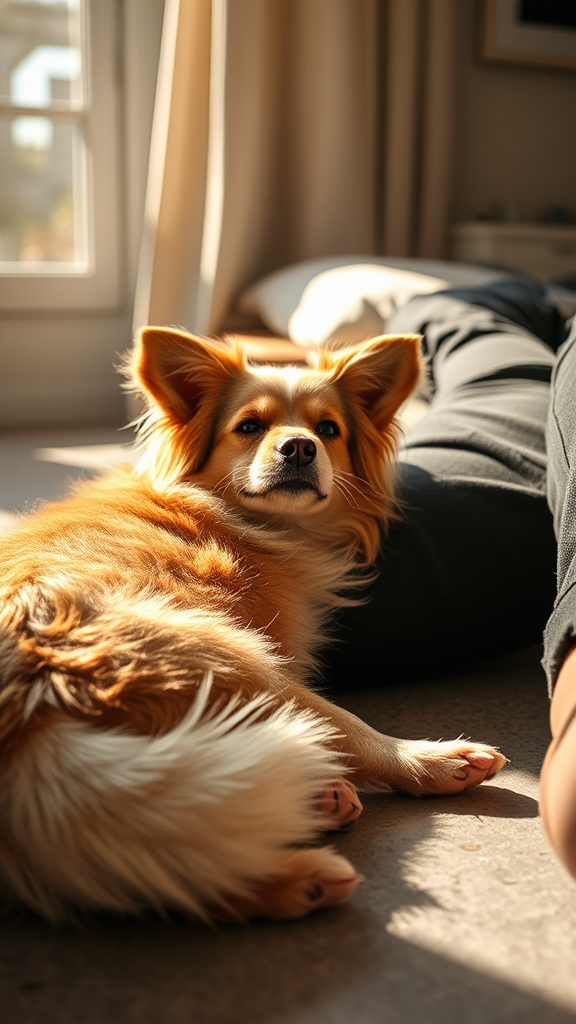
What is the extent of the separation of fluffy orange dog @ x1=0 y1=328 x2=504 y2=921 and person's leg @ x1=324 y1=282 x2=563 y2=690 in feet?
0.22

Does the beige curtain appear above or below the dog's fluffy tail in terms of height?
above

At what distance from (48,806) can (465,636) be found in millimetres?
905

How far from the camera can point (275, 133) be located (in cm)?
420

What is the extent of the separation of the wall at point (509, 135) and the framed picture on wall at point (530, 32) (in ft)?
0.31

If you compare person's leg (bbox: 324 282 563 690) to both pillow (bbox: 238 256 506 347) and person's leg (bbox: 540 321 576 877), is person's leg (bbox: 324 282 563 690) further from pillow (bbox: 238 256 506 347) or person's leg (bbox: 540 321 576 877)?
pillow (bbox: 238 256 506 347)

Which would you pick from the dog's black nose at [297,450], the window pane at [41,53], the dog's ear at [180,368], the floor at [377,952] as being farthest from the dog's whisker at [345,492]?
the window pane at [41,53]

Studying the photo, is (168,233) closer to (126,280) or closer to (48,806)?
(126,280)

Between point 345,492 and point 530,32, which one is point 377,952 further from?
point 530,32

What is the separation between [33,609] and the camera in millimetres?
1094

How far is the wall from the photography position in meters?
4.89

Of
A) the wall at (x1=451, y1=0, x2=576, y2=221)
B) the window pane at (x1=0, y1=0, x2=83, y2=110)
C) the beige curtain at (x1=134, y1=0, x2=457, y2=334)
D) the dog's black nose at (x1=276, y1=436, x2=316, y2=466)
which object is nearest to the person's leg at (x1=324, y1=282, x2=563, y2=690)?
the dog's black nose at (x1=276, y1=436, x2=316, y2=466)

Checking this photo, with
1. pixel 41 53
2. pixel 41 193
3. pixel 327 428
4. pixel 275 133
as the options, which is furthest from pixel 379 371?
pixel 41 53

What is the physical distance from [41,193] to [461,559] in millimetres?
3455

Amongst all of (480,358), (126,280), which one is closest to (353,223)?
(126,280)
